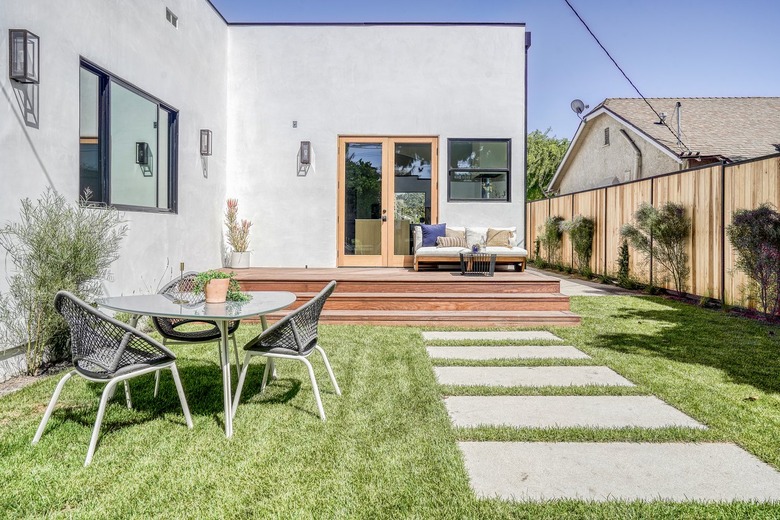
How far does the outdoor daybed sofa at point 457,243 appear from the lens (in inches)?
289

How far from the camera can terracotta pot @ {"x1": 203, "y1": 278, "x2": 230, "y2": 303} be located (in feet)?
9.62

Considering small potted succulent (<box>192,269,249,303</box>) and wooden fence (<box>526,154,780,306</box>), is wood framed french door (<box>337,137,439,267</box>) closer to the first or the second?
wooden fence (<box>526,154,780,306</box>)

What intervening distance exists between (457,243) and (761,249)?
3.96 m

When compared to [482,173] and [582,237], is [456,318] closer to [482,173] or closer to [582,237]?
[482,173]

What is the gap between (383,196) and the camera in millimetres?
8195

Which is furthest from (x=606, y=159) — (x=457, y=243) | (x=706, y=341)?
(x=706, y=341)

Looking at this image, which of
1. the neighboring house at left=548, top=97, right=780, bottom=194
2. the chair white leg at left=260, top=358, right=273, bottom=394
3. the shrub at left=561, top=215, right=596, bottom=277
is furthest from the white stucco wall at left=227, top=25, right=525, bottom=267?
the neighboring house at left=548, top=97, right=780, bottom=194

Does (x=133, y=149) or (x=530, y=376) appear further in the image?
(x=133, y=149)

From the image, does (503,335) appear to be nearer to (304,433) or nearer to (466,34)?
(304,433)

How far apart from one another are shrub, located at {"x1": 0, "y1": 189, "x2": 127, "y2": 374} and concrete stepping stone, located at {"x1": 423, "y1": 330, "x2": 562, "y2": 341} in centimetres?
331

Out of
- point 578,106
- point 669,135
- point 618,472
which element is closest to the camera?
point 618,472

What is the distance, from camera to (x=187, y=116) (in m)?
6.58

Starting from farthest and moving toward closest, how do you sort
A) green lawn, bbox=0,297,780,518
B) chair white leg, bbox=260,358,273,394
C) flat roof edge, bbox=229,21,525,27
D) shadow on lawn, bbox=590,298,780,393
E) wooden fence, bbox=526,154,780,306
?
1. flat roof edge, bbox=229,21,525,27
2. wooden fence, bbox=526,154,780,306
3. shadow on lawn, bbox=590,298,780,393
4. chair white leg, bbox=260,358,273,394
5. green lawn, bbox=0,297,780,518

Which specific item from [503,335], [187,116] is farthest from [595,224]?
[187,116]
